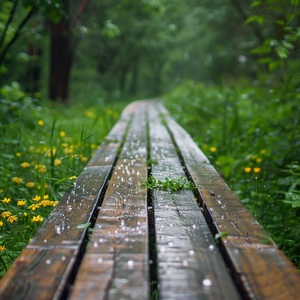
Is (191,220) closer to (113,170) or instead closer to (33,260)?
(33,260)

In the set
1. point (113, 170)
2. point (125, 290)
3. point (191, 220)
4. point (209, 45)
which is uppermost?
point (209, 45)

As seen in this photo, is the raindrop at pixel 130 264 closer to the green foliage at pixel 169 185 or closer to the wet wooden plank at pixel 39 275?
the wet wooden plank at pixel 39 275

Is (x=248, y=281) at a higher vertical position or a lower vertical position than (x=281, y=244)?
higher

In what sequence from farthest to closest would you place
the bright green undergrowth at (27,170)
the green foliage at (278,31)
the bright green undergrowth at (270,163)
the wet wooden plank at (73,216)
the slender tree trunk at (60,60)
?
→ the slender tree trunk at (60,60) → the green foliage at (278,31) → the bright green undergrowth at (270,163) → the bright green undergrowth at (27,170) → the wet wooden plank at (73,216)

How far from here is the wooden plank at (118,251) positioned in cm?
109

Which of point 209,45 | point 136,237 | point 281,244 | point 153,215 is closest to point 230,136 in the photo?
point 281,244

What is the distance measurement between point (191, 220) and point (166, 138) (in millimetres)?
2746

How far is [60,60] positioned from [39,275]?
349 inches

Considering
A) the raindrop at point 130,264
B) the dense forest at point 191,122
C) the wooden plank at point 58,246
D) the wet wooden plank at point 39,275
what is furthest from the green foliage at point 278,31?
the wet wooden plank at point 39,275

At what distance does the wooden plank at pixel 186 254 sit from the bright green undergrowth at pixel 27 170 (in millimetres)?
749

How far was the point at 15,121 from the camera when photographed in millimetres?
4352

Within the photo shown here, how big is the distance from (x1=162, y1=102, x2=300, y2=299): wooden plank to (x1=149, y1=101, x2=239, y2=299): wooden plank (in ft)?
0.15

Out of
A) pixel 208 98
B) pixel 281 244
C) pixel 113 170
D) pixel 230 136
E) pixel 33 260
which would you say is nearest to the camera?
pixel 33 260

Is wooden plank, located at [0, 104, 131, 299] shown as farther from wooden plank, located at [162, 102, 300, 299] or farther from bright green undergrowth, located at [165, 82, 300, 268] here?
bright green undergrowth, located at [165, 82, 300, 268]
